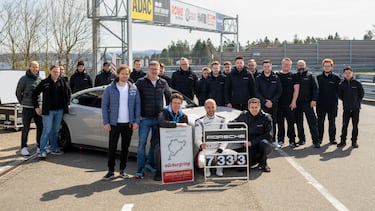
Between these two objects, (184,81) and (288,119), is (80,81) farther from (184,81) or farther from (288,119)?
(288,119)

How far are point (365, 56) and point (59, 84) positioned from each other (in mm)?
41450

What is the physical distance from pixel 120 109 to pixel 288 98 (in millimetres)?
4336

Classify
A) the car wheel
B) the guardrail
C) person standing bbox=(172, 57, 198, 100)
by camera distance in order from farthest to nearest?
the guardrail
person standing bbox=(172, 57, 198, 100)
the car wheel

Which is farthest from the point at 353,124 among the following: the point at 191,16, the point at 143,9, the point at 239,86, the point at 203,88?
the point at 191,16

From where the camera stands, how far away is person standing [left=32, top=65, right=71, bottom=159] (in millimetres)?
8438

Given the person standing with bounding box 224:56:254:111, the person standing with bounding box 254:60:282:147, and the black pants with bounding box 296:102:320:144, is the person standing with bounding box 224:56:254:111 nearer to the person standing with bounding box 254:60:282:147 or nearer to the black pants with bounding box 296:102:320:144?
the person standing with bounding box 254:60:282:147

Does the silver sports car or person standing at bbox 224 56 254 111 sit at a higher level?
person standing at bbox 224 56 254 111

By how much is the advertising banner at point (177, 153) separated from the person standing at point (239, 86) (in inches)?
108

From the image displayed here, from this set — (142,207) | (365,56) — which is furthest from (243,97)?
(365,56)

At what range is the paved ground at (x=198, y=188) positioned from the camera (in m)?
5.60

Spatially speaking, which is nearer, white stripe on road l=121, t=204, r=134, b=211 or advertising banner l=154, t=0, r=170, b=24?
white stripe on road l=121, t=204, r=134, b=211

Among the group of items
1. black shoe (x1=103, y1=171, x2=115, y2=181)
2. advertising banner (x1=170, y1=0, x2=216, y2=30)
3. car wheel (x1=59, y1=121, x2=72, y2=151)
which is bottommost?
black shoe (x1=103, y1=171, x2=115, y2=181)

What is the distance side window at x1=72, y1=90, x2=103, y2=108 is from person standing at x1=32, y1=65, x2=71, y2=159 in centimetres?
29

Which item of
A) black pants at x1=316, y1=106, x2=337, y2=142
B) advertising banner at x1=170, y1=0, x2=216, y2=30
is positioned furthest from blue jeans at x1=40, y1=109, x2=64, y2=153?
advertising banner at x1=170, y1=0, x2=216, y2=30
